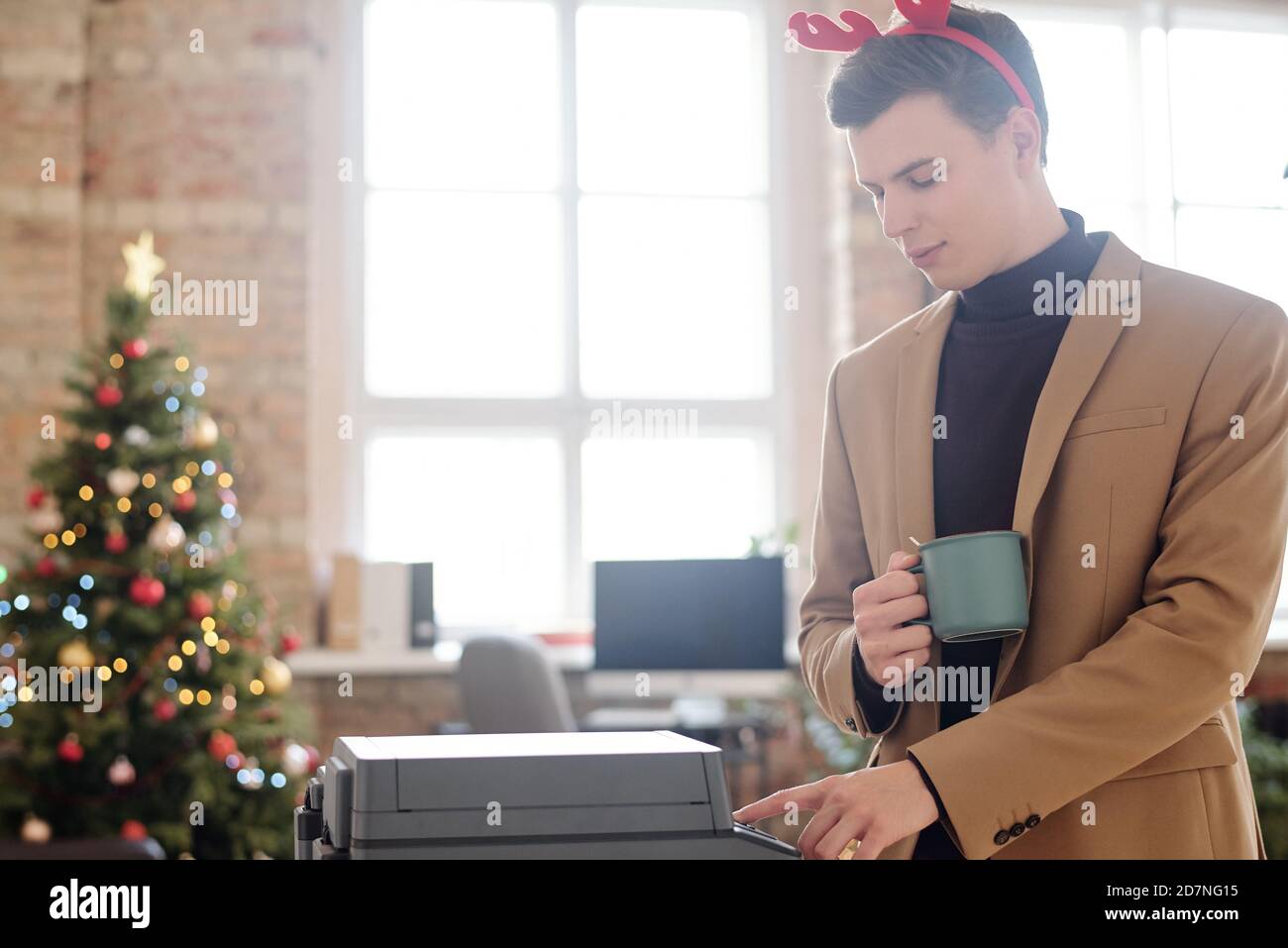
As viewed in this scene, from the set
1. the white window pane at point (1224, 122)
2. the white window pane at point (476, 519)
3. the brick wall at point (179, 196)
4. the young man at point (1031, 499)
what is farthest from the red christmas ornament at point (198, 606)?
the white window pane at point (1224, 122)

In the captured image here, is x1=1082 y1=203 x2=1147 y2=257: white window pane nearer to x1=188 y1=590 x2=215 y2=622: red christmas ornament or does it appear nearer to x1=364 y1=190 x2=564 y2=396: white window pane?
x1=364 y1=190 x2=564 y2=396: white window pane

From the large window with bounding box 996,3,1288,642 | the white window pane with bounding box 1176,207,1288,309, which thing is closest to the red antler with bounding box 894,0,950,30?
the large window with bounding box 996,3,1288,642

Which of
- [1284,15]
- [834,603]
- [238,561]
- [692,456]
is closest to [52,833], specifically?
[238,561]

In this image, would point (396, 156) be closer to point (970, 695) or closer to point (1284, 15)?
point (1284, 15)

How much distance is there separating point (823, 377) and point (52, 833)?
3.19 m

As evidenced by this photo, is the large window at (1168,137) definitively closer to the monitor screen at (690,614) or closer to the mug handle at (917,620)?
the monitor screen at (690,614)

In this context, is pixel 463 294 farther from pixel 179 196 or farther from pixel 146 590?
pixel 146 590

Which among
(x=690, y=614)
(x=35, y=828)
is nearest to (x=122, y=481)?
(x=35, y=828)

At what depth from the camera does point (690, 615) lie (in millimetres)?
4047

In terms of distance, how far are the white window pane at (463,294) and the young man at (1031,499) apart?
3.72 metres

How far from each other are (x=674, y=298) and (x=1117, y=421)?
4.05 meters

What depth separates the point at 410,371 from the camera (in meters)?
4.89

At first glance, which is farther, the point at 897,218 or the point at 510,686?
the point at 510,686

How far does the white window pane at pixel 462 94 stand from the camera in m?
4.92
